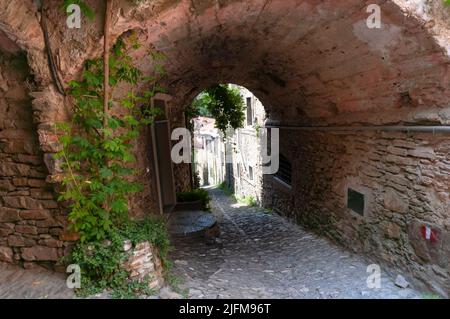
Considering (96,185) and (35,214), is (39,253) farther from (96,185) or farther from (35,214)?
(96,185)

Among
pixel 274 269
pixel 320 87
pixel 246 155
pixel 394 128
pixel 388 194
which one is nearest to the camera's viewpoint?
pixel 394 128

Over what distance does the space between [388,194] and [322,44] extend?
203 cm

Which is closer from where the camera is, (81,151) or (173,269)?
(81,151)

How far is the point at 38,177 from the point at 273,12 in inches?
115

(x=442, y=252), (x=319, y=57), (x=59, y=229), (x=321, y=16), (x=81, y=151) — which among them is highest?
(x=321, y=16)

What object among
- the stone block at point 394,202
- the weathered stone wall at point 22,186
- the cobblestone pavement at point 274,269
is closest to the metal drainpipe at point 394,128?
the stone block at point 394,202

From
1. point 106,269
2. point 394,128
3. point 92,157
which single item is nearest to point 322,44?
point 394,128

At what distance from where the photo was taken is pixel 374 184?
452 centimetres

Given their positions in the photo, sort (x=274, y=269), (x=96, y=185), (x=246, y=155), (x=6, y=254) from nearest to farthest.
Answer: (x=96, y=185), (x=6, y=254), (x=274, y=269), (x=246, y=155)

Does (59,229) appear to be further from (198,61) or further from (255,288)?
(198,61)

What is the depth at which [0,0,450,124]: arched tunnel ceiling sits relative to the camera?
3092 millimetres

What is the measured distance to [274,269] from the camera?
487 cm

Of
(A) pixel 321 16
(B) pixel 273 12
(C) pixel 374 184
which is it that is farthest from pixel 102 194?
(C) pixel 374 184

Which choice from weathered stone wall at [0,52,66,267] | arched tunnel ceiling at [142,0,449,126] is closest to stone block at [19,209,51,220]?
weathered stone wall at [0,52,66,267]
